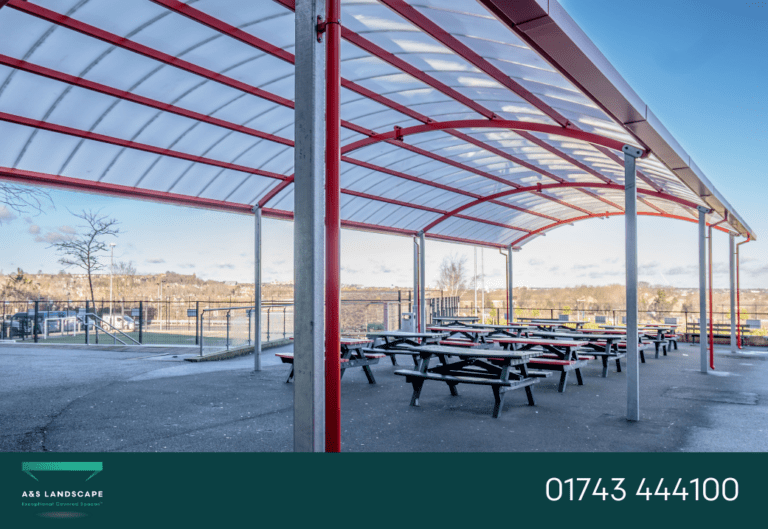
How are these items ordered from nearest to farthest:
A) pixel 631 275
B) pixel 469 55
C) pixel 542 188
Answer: pixel 631 275, pixel 469 55, pixel 542 188

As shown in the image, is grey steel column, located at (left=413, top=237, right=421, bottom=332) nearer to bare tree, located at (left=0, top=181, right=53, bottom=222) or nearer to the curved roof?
the curved roof

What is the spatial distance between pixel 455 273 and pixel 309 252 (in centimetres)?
4506

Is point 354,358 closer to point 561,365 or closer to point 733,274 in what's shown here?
point 561,365

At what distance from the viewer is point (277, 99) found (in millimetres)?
9016

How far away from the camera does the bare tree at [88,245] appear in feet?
91.2

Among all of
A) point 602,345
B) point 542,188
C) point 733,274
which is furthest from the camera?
point 542,188

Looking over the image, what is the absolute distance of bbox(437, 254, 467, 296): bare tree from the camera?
4722cm

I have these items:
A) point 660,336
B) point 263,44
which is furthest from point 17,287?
point 660,336

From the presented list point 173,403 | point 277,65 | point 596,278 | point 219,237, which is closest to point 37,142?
point 277,65

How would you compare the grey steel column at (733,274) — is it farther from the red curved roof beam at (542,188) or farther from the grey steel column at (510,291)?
the grey steel column at (510,291)

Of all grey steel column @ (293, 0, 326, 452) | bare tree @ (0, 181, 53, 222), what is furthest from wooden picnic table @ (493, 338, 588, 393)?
bare tree @ (0, 181, 53, 222)

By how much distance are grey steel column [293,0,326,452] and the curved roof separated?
1.80 m

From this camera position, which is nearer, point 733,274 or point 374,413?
point 374,413

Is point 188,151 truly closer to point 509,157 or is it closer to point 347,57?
point 347,57
